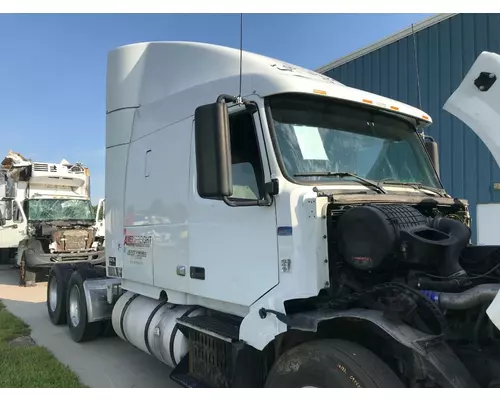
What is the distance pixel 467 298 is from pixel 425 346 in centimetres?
38

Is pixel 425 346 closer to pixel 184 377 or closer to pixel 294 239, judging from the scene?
pixel 294 239

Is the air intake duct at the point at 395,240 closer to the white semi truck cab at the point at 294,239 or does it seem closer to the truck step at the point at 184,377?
the white semi truck cab at the point at 294,239

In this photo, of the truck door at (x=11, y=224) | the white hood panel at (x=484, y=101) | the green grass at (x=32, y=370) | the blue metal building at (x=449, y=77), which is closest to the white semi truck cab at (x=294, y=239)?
the white hood panel at (x=484, y=101)

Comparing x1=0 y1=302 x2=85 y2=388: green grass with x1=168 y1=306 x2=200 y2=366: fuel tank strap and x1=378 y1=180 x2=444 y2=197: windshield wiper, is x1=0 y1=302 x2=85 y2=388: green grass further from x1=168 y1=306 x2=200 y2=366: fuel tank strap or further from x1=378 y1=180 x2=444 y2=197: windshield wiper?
x1=378 y1=180 x2=444 y2=197: windshield wiper

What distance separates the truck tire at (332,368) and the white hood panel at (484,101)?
4.05 feet

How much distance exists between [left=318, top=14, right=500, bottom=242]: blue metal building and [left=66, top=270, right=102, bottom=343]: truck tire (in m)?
7.03

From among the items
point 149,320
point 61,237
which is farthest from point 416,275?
point 61,237

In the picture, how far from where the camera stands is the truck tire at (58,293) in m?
7.22

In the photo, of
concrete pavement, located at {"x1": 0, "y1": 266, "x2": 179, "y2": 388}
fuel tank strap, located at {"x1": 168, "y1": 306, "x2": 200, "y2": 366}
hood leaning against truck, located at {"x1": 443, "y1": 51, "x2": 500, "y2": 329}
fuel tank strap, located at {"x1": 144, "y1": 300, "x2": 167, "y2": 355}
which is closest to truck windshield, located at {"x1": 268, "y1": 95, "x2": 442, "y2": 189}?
hood leaning against truck, located at {"x1": 443, "y1": 51, "x2": 500, "y2": 329}

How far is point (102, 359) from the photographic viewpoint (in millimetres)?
5730

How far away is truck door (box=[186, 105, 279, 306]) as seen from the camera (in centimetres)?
325

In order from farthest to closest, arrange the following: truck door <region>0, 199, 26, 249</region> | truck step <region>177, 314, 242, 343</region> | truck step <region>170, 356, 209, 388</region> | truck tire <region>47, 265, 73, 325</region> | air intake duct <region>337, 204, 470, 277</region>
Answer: truck door <region>0, 199, 26, 249</region>, truck tire <region>47, 265, 73, 325</region>, truck step <region>170, 356, 209, 388</region>, truck step <region>177, 314, 242, 343</region>, air intake duct <region>337, 204, 470, 277</region>

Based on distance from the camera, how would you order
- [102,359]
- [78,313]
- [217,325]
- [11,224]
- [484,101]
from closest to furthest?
1. [484,101]
2. [217,325]
3. [102,359]
4. [78,313]
5. [11,224]

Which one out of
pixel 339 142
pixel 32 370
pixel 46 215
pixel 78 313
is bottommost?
pixel 32 370
